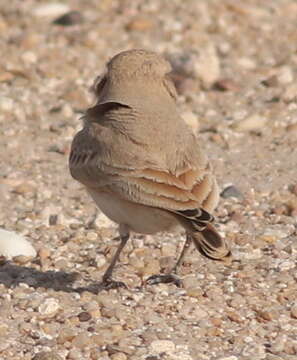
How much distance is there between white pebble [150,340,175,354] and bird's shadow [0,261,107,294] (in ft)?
2.92

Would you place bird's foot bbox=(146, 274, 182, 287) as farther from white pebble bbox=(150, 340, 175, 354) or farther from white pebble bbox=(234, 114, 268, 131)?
white pebble bbox=(234, 114, 268, 131)

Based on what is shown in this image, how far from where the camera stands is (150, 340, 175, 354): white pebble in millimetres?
6266

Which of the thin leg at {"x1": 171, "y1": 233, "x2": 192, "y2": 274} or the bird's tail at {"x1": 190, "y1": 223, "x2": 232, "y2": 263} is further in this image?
the thin leg at {"x1": 171, "y1": 233, "x2": 192, "y2": 274}

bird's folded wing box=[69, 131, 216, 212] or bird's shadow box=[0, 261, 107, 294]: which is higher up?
bird's folded wing box=[69, 131, 216, 212]

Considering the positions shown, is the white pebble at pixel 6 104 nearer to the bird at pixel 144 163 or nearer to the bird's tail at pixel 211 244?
the bird at pixel 144 163

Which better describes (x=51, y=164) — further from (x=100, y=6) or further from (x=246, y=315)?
(x=100, y=6)

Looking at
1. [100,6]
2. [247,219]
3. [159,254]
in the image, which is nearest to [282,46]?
[100,6]

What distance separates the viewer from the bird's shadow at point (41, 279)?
7195 millimetres

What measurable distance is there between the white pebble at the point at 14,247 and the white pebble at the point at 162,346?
5.36ft

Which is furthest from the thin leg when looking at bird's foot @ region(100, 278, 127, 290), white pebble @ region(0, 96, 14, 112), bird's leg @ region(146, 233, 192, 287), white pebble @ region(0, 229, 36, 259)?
white pebble @ region(0, 96, 14, 112)

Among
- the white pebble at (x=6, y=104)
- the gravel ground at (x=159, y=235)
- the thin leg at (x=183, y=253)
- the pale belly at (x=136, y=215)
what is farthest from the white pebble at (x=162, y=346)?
the white pebble at (x=6, y=104)

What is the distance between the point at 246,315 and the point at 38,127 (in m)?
3.85

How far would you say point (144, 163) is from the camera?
6.74 meters

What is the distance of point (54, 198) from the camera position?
8711 mm
